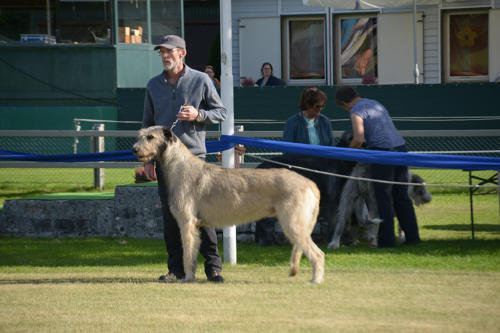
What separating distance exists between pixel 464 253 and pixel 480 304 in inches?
103

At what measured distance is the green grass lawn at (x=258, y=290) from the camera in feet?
18.6

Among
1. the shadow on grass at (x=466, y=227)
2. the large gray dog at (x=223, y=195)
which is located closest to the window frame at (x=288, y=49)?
the shadow on grass at (x=466, y=227)

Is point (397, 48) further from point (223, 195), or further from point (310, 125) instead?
point (223, 195)

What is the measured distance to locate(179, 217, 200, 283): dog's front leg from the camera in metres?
7.09

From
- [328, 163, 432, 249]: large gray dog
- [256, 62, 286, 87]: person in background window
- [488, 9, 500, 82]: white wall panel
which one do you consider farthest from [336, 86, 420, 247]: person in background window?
[488, 9, 500, 82]: white wall panel

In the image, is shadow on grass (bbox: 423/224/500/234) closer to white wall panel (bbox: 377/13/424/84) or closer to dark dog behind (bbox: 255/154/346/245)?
dark dog behind (bbox: 255/154/346/245)

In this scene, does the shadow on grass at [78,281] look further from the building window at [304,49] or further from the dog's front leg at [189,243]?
the building window at [304,49]

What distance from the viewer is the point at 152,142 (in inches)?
276

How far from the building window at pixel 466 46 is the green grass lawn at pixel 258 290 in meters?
11.2

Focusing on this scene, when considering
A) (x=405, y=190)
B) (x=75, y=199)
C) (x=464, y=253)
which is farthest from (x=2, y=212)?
(x=464, y=253)

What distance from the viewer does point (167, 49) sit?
7238 mm

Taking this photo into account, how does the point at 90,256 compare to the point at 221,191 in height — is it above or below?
below

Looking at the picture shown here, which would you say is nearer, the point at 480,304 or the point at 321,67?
the point at 480,304

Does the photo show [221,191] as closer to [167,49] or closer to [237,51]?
[167,49]
